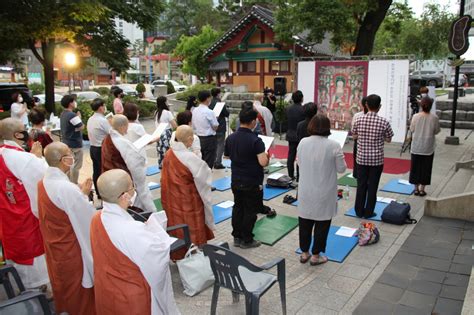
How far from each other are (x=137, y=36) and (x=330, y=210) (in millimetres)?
106437

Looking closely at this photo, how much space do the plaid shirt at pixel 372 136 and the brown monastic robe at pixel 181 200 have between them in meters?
2.72

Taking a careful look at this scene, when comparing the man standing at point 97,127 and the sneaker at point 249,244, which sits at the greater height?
the man standing at point 97,127

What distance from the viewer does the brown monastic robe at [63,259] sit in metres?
3.29

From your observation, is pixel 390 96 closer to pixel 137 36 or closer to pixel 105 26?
pixel 105 26

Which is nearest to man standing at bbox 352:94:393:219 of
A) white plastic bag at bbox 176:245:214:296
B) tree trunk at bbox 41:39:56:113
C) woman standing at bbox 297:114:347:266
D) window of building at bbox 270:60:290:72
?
woman standing at bbox 297:114:347:266

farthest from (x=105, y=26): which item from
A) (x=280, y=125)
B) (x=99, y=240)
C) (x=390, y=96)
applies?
(x=99, y=240)

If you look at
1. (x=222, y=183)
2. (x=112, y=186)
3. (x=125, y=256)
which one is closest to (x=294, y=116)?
(x=222, y=183)

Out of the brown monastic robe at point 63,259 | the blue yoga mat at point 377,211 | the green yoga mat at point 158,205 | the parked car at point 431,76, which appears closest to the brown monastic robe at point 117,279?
the brown monastic robe at point 63,259

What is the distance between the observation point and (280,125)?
13.5 metres

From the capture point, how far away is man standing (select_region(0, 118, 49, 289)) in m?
4.07

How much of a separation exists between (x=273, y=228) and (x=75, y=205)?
351cm

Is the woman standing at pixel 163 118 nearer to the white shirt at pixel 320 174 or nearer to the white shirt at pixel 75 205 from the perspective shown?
the white shirt at pixel 320 174

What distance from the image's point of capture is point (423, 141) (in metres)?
7.12

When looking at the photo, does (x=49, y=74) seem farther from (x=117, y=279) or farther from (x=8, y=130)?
(x=117, y=279)
